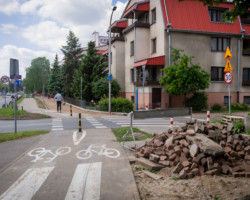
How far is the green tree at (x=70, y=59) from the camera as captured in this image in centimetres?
4301

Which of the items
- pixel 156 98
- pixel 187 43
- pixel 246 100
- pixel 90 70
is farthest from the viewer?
pixel 90 70

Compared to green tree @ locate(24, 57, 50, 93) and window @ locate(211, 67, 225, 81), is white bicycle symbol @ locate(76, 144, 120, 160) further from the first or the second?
green tree @ locate(24, 57, 50, 93)

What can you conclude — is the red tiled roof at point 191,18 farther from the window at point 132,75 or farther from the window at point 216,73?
the window at point 132,75

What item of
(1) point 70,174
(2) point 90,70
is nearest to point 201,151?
(1) point 70,174

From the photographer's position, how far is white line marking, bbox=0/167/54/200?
4500 mm

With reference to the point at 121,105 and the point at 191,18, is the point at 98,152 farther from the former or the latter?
the point at 191,18

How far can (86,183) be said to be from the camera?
200 inches

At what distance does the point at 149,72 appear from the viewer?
25.5m

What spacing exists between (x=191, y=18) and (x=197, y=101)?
8768mm

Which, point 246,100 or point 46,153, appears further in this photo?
point 246,100

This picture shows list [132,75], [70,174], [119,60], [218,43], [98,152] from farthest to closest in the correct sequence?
[119,60]
[132,75]
[218,43]
[98,152]
[70,174]

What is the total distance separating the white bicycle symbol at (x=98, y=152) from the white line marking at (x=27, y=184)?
1.31 meters

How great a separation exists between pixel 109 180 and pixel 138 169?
41.3 inches

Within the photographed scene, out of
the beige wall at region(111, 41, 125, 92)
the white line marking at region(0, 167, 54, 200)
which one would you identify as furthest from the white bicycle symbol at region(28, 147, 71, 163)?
the beige wall at region(111, 41, 125, 92)
